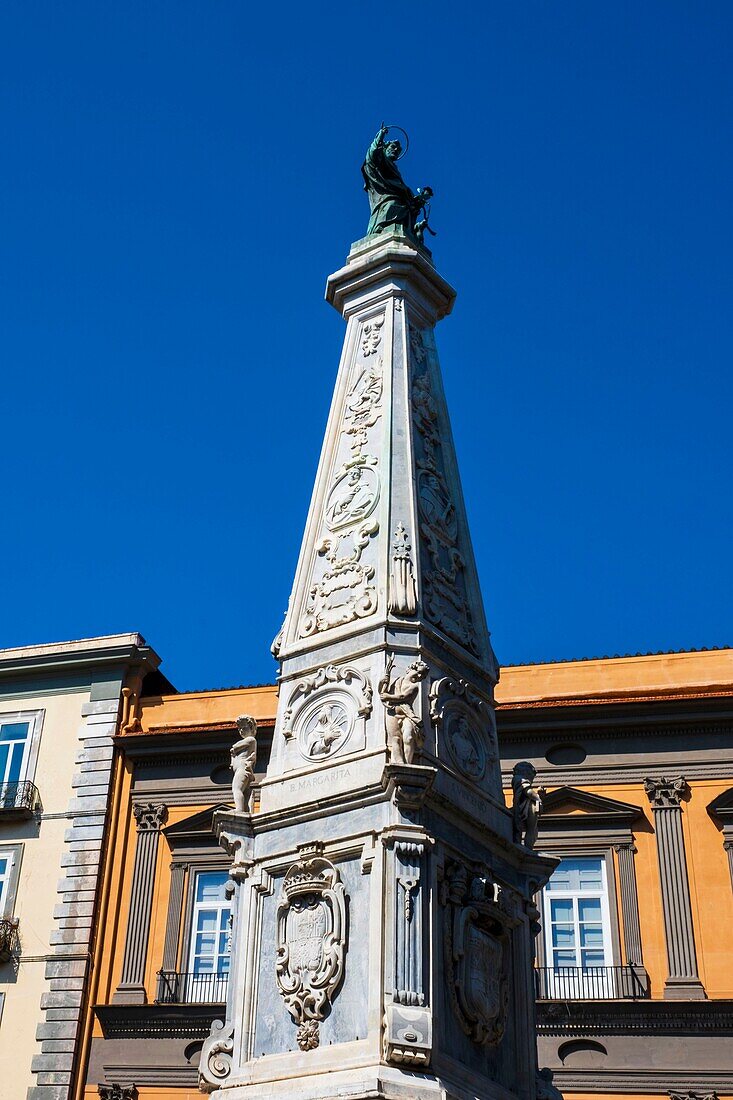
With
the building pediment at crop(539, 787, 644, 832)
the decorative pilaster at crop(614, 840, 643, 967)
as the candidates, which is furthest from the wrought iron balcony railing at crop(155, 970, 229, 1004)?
the decorative pilaster at crop(614, 840, 643, 967)

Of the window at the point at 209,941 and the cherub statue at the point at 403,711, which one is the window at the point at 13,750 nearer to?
the window at the point at 209,941

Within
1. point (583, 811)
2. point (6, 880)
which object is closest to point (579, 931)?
point (583, 811)

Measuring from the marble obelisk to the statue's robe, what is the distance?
6.70 ft

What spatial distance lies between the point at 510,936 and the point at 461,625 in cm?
249

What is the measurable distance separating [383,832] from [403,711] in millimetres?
932

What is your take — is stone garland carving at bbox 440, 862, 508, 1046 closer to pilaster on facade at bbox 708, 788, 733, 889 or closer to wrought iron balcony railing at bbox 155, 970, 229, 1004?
pilaster on facade at bbox 708, 788, 733, 889

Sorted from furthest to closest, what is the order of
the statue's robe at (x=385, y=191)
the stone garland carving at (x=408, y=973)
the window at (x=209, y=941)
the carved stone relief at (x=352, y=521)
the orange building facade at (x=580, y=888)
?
the window at (x=209, y=941)
the orange building facade at (x=580, y=888)
the statue's robe at (x=385, y=191)
the carved stone relief at (x=352, y=521)
the stone garland carving at (x=408, y=973)

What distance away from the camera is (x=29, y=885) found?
21875mm

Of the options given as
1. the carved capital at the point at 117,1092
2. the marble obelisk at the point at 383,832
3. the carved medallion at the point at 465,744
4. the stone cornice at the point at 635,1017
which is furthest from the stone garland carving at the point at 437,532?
the carved capital at the point at 117,1092

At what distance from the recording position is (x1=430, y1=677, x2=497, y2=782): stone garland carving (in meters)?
10.9

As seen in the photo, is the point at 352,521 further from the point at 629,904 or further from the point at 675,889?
the point at 675,889

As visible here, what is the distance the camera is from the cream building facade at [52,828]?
20.6 metres

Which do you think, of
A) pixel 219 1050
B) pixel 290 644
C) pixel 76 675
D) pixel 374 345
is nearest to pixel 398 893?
pixel 219 1050

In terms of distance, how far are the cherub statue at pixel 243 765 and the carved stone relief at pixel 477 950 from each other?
175 cm
